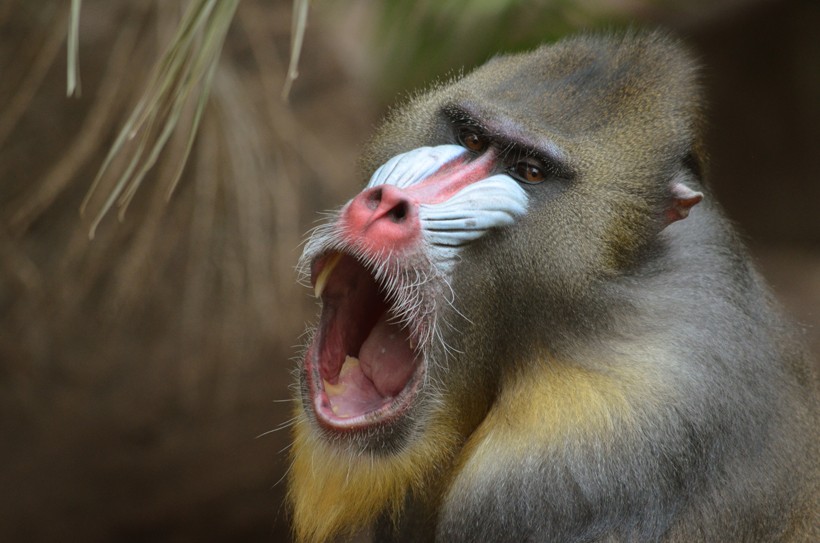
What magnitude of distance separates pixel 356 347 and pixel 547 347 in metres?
0.56

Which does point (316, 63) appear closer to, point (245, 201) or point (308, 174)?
point (308, 174)

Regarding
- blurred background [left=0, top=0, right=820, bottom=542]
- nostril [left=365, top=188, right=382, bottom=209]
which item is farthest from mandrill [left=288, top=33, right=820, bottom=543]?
blurred background [left=0, top=0, right=820, bottom=542]

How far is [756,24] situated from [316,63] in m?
3.78

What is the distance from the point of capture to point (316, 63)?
6594 millimetres

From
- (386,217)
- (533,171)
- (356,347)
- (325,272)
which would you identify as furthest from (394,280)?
(533,171)

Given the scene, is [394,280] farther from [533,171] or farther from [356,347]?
[533,171]

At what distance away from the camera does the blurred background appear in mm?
4816

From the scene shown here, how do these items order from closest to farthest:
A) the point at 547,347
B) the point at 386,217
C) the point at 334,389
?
the point at 386,217
the point at 547,347
the point at 334,389

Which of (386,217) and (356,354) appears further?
(356,354)

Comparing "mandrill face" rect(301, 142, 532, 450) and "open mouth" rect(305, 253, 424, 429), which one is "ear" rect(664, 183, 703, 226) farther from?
"open mouth" rect(305, 253, 424, 429)

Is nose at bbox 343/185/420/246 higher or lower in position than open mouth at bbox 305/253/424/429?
higher

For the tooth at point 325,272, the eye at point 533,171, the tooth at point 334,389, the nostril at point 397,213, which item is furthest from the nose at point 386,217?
the tooth at point 334,389

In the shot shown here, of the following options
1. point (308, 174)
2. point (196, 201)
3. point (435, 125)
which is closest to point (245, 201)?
point (196, 201)

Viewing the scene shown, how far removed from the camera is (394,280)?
2545mm
